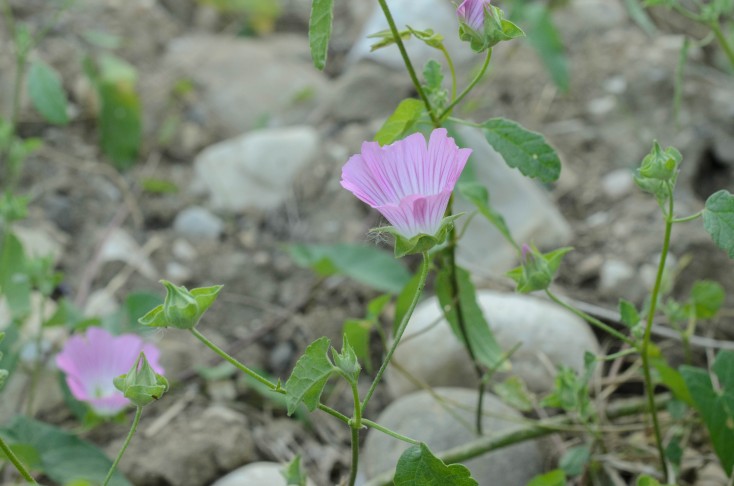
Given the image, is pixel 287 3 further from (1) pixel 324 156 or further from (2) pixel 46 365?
(2) pixel 46 365

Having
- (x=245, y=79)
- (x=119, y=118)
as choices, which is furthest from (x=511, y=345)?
(x=245, y=79)

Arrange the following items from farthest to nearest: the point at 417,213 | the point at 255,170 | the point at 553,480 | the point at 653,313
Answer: the point at 255,170, the point at 553,480, the point at 653,313, the point at 417,213

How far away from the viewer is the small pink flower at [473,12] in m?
0.81

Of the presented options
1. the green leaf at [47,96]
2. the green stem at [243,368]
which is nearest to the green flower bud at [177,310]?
the green stem at [243,368]

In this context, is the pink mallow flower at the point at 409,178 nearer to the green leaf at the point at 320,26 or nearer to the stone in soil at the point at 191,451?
the green leaf at the point at 320,26

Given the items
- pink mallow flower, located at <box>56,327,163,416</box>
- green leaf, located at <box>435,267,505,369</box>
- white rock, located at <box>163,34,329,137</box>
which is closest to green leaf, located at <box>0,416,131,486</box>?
pink mallow flower, located at <box>56,327,163,416</box>

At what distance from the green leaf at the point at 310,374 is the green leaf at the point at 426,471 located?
99mm

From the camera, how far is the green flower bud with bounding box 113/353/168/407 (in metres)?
0.82

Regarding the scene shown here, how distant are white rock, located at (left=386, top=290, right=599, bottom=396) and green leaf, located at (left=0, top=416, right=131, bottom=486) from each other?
47 cm

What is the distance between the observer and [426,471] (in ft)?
2.65

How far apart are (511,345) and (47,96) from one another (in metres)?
0.89

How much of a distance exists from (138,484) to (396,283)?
50cm

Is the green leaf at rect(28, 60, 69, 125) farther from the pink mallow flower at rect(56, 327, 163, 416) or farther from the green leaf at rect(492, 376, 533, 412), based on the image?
the green leaf at rect(492, 376, 533, 412)

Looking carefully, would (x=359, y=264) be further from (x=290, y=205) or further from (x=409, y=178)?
(x=409, y=178)
